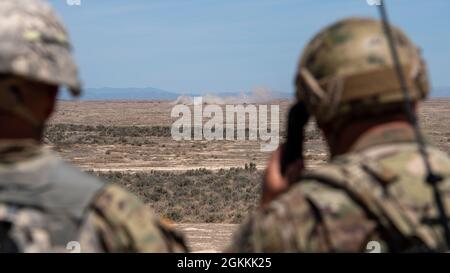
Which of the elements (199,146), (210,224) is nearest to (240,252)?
(210,224)

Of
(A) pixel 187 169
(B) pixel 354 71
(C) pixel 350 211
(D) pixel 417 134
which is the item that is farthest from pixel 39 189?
(A) pixel 187 169

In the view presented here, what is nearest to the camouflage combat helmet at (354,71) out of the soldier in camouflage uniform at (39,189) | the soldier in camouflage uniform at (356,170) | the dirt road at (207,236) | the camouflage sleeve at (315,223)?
the soldier in camouflage uniform at (356,170)

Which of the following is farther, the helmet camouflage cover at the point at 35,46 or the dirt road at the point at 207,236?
the dirt road at the point at 207,236

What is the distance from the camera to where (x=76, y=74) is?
2.75 metres

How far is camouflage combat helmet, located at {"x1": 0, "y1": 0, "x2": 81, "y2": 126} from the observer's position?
2613mm

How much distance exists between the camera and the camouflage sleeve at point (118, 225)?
103 inches

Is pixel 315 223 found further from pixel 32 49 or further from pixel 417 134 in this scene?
pixel 32 49

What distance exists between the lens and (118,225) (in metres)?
2.61

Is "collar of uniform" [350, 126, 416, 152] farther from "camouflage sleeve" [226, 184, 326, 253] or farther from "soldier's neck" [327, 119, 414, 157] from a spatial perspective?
"camouflage sleeve" [226, 184, 326, 253]

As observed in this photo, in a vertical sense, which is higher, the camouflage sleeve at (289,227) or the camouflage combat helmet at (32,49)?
the camouflage combat helmet at (32,49)

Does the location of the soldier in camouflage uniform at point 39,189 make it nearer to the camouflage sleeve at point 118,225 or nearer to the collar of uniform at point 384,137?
the camouflage sleeve at point 118,225

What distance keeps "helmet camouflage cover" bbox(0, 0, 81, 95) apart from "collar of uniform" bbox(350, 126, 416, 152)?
2.90ft

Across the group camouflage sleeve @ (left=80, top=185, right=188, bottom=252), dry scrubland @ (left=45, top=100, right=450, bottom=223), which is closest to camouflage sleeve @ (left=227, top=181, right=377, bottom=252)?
camouflage sleeve @ (left=80, top=185, right=188, bottom=252)

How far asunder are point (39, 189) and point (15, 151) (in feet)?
0.43
